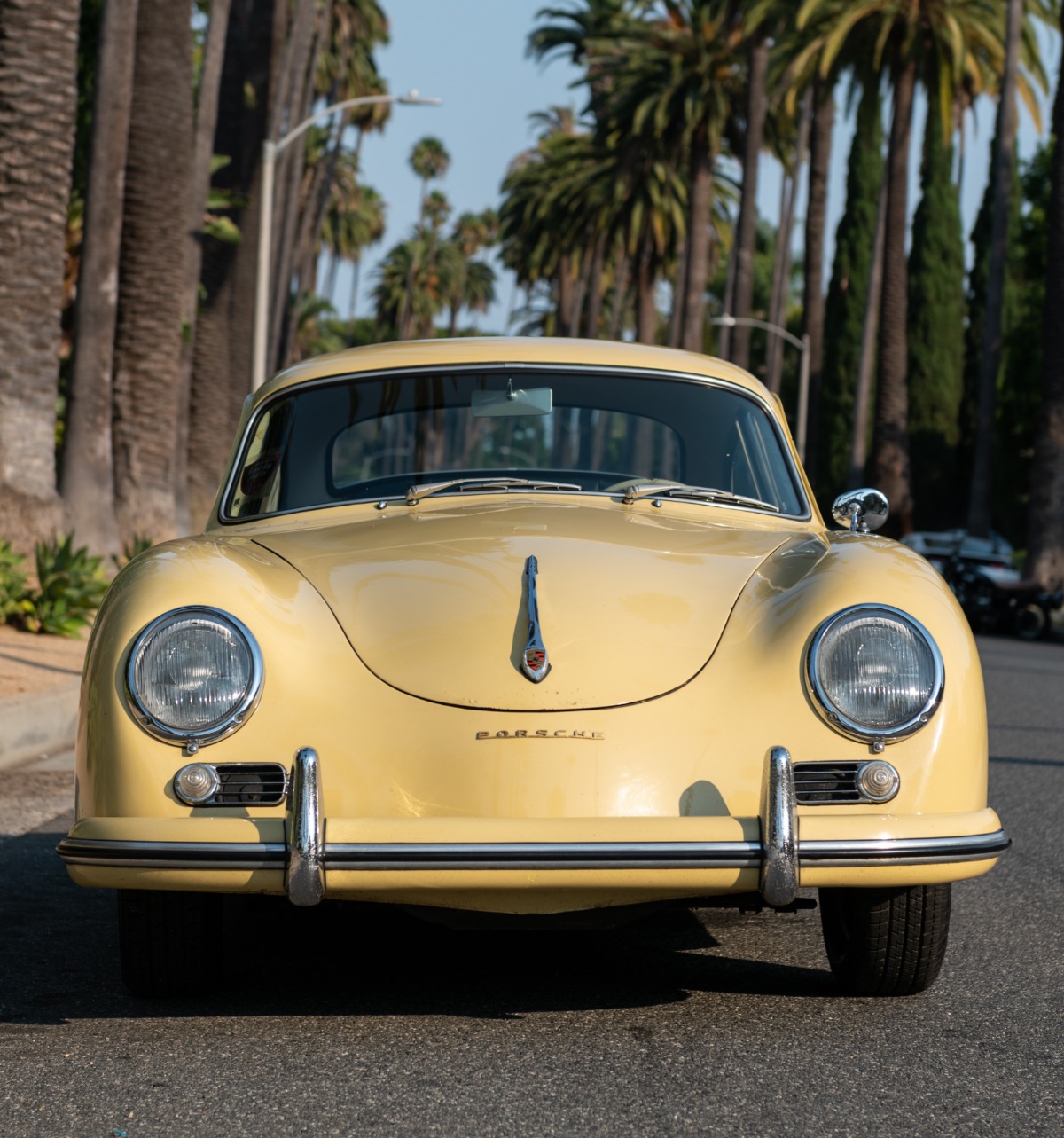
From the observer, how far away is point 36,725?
8914 millimetres

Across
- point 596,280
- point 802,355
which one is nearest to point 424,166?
point 596,280

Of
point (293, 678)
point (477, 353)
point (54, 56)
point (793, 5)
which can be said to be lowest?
point (293, 678)

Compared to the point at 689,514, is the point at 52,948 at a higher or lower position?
lower

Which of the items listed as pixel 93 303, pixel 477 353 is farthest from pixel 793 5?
pixel 477 353

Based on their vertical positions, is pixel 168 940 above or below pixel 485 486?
below

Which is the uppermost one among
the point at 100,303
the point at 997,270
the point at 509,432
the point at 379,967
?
the point at 997,270

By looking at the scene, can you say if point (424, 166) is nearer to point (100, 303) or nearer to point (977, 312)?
point (977, 312)

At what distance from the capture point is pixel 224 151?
27.7 meters

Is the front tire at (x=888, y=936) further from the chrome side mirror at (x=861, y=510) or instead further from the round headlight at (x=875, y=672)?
the chrome side mirror at (x=861, y=510)

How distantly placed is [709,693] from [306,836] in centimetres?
95

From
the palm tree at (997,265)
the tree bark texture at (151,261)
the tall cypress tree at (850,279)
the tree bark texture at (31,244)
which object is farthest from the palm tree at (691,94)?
the tree bark texture at (31,244)

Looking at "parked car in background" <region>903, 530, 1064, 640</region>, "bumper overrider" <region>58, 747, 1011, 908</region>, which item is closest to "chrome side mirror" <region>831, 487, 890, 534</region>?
"bumper overrider" <region>58, 747, 1011, 908</region>

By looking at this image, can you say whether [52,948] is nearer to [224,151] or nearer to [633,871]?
[633,871]

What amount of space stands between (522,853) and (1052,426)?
25.3 m
